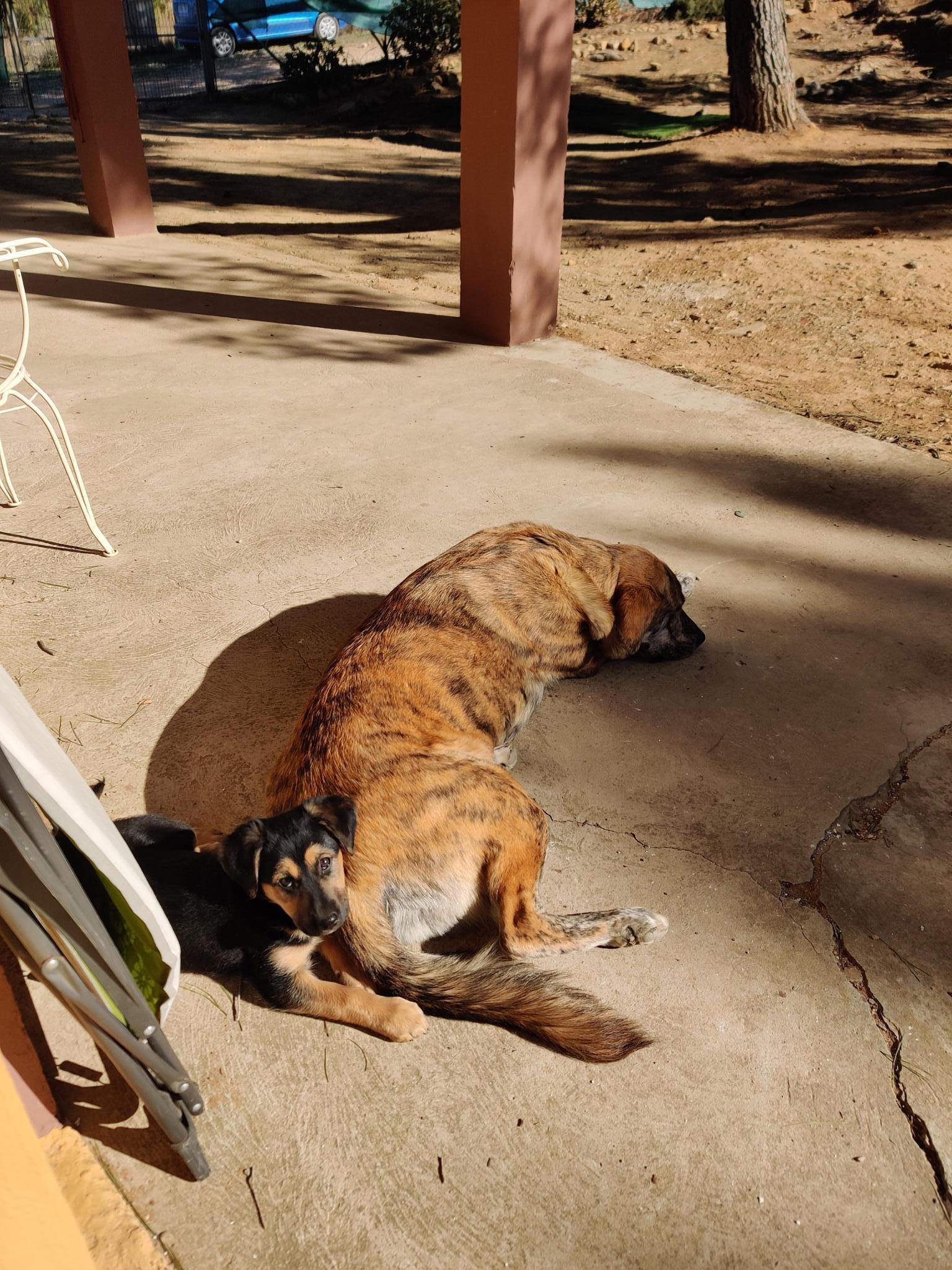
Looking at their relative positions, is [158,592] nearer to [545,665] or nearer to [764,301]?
[545,665]

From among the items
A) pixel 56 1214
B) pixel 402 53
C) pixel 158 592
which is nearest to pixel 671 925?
pixel 56 1214

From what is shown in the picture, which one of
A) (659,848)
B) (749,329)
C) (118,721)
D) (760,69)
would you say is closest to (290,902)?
(659,848)

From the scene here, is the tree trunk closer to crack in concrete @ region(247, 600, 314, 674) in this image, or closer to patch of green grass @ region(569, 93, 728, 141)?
patch of green grass @ region(569, 93, 728, 141)

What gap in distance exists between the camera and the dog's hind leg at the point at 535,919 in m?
2.66

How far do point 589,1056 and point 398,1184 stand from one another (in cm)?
55

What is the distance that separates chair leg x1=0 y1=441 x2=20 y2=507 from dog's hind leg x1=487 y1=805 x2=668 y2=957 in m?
3.62

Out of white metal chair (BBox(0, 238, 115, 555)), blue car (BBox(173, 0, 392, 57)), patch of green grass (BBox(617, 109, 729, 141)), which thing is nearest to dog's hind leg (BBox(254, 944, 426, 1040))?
white metal chair (BBox(0, 238, 115, 555))

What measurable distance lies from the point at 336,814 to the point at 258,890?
0.98 feet

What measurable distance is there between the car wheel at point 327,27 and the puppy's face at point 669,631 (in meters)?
26.3

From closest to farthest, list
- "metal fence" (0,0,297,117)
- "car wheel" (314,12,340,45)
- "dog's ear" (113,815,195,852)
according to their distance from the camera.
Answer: "dog's ear" (113,815,195,852) < "metal fence" (0,0,297,117) < "car wheel" (314,12,340,45)

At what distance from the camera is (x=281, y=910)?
8.54 feet

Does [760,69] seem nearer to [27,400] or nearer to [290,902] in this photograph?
[27,400]

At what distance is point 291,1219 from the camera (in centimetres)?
210

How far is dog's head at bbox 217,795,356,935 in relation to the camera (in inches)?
93.5
